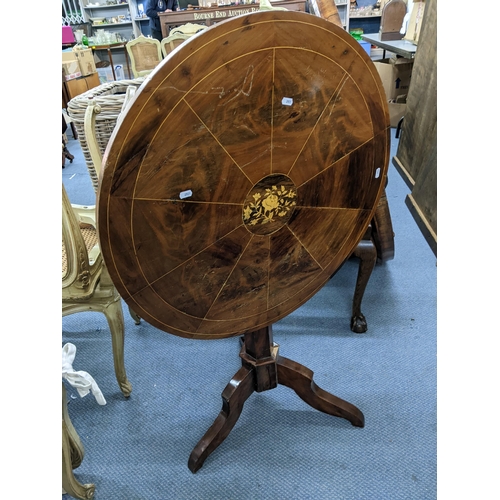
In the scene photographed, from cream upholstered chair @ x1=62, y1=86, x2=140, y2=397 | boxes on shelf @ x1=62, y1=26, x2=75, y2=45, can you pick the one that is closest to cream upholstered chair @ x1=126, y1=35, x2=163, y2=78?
boxes on shelf @ x1=62, y1=26, x2=75, y2=45

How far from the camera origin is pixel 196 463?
132cm

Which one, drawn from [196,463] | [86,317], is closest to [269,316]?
[196,463]

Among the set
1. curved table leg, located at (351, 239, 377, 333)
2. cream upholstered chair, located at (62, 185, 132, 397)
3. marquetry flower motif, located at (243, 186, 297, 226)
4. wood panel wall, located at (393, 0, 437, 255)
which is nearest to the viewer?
marquetry flower motif, located at (243, 186, 297, 226)

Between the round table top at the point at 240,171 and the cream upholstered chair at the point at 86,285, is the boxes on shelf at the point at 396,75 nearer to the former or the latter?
the round table top at the point at 240,171

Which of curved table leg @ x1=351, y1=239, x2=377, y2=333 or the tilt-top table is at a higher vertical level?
the tilt-top table

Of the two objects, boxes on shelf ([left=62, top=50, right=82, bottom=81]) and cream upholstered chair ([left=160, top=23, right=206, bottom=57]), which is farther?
boxes on shelf ([left=62, top=50, right=82, bottom=81])

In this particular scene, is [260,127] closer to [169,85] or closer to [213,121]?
[213,121]

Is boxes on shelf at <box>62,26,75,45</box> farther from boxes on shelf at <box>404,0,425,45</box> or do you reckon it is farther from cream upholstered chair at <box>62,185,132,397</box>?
cream upholstered chair at <box>62,185,132,397</box>

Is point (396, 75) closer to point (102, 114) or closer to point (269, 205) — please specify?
point (102, 114)

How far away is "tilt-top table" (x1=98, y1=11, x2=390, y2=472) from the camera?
2.36 feet

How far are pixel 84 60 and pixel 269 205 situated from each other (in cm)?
463

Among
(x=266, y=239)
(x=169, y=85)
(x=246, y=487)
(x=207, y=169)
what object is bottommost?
(x=246, y=487)

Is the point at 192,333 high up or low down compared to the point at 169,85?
down

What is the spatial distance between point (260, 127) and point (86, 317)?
1.65 meters
